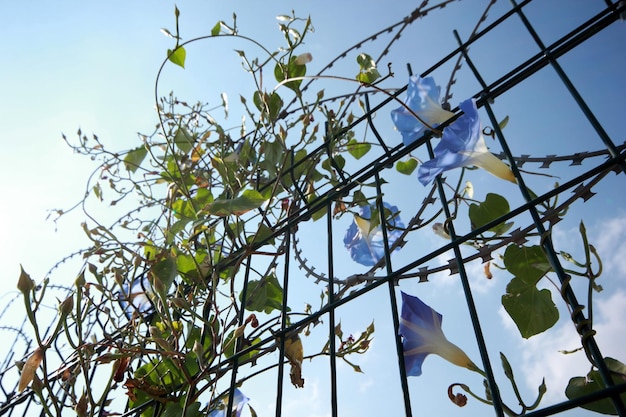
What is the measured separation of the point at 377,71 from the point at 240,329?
709 mm

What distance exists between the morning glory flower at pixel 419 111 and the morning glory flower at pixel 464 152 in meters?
0.11

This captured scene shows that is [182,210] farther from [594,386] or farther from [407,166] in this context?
[594,386]

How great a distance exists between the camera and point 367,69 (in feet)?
3.60

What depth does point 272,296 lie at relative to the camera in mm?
1016

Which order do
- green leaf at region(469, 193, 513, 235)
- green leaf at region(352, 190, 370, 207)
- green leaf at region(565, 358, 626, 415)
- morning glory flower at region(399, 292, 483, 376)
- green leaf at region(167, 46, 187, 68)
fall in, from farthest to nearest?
green leaf at region(167, 46, 187, 68), green leaf at region(352, 190, 370, 207), green leaf at region(469, 193, 513, 235), morning glory flower at region(399, 292, 483, 376), green leaf at region(565, 358, 626, 415)

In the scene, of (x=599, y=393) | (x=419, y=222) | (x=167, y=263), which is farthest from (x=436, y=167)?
(x=167, y=263)

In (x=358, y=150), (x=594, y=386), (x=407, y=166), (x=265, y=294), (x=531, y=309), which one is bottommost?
(x=594, y=386)

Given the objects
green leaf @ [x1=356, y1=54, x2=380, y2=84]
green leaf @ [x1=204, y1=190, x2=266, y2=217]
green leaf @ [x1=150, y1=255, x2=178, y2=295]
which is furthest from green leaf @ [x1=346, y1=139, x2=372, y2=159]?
green leaf @ [x1=150, y1=255, x2=178, y2=295]

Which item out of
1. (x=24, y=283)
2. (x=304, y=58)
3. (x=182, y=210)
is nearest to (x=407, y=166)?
(x=304, y=58)

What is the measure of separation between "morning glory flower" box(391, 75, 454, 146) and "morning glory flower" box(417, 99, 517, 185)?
0.35ft

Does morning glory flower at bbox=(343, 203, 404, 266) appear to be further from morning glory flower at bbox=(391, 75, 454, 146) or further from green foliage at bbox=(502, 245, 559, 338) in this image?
green foliage at bbox=(502, 245, 559, 338)

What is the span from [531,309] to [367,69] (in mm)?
720

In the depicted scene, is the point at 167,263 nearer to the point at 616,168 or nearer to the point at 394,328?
the point at 394,328

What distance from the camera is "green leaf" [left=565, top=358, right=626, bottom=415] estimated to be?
1.42 ft
